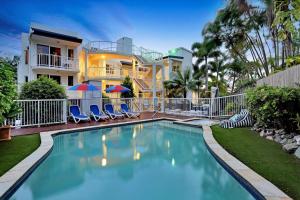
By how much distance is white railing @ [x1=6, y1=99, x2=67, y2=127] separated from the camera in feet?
32.9

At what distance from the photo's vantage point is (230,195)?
412 cm

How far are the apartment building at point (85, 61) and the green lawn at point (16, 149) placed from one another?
284 inches

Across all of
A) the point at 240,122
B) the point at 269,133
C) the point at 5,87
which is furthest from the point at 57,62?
the point at 269,133

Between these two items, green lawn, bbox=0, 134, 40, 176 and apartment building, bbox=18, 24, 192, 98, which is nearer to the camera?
green lawn, bbox=0, 134, 40, 176

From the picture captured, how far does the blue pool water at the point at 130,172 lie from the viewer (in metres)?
4.23

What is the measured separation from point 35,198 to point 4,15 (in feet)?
88.7

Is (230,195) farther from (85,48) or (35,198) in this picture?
(85,48)

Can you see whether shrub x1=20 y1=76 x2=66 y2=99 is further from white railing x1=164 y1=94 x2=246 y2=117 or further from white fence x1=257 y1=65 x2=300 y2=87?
white fence x1=257 y1=65 x2=300 y2=87

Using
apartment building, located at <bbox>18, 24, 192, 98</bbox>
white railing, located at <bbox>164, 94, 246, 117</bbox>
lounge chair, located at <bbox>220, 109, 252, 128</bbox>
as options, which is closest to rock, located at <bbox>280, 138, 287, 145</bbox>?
lounge chair, located at <bbox>220, 109, 252, 128</bbox>

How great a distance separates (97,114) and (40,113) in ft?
11.3

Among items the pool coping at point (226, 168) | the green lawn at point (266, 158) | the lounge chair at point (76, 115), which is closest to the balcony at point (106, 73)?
the lounge chair at point (76, 115)

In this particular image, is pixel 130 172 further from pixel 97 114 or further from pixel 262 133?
pixel 97 114

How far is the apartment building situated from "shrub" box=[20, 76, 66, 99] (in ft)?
10.8

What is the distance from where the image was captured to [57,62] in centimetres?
1780
